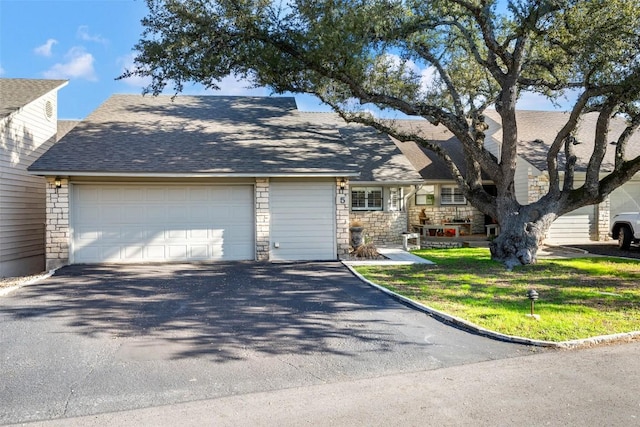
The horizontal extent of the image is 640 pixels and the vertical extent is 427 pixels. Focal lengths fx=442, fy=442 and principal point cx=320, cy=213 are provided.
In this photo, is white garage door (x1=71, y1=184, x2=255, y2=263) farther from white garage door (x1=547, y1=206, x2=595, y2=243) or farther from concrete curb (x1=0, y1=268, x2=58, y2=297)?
white garage door (x1=547, y1=206, x2=595, y2=243)

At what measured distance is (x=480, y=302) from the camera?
24.5 feet

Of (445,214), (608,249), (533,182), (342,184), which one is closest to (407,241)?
(445,214)

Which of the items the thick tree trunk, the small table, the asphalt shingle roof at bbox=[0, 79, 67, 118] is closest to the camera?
the thick tree trunk

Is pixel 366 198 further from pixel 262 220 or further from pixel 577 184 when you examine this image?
pixel 577 184

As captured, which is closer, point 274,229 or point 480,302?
point 480,302

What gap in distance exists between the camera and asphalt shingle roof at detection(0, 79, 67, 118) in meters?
12.4

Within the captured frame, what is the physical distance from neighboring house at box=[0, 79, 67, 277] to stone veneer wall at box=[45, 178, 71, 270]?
157cm

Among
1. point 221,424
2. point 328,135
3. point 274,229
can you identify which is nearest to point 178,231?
point 274,229

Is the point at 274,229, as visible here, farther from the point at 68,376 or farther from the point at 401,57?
the point at 68,376

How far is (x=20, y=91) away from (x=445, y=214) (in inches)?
609

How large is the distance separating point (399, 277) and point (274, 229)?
416 centimetres

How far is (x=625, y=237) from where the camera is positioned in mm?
14453

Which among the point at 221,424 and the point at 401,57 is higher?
the point at 401,57

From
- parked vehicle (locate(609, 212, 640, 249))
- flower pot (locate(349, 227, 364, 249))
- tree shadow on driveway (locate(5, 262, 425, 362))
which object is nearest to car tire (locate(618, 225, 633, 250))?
parked vehicle (locate(609, 212, 640, 249))
